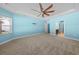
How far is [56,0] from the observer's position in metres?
3.27

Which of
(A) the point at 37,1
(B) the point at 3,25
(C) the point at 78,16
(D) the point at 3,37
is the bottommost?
(D) the point at 3,37

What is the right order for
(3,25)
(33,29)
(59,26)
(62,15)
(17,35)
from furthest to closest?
(59,26) < (33,29) < (17,35) < (62,15) < (3,25)

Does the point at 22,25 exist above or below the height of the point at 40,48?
above

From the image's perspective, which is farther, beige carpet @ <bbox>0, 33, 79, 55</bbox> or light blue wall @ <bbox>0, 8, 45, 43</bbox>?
light blue wall @ <bbox>0, 8, 45, 43</bbox>

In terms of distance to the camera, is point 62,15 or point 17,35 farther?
point 17,35

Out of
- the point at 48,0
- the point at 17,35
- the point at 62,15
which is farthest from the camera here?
the point at 17,35

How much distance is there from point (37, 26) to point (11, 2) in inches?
191

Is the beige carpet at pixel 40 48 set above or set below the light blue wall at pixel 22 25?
below

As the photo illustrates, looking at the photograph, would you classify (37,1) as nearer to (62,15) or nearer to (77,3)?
(77,3)

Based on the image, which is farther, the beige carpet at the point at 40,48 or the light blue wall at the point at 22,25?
the light blue wall at the point at 22,25

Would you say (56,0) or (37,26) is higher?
(56,0)

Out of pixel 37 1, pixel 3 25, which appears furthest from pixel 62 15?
pixel 3 25

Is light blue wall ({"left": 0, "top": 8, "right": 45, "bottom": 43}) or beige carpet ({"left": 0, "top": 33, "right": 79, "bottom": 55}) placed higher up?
Result: light blue wall ({"left": 0, "top": 8, "right": 45, "bottom": 43})

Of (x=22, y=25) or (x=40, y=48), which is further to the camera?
(x=22, y=25)
